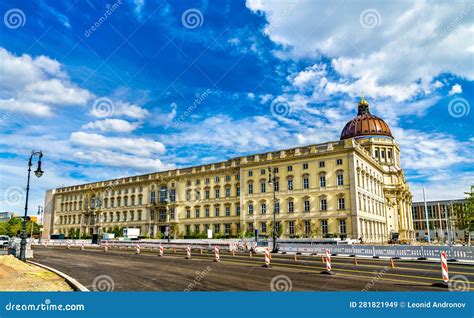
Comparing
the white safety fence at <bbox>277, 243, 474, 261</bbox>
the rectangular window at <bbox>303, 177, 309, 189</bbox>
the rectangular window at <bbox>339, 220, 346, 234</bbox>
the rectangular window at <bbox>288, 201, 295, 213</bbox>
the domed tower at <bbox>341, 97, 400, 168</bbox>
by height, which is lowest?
the white safety fence at <bbox>277, 243, 474, 261</bbox>

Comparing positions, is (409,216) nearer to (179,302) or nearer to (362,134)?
(362,134)

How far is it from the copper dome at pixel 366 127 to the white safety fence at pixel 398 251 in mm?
51746

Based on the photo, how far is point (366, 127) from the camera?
269ft

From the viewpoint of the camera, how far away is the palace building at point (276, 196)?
181 ft

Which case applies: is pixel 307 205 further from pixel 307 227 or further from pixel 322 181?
pixel 322 181

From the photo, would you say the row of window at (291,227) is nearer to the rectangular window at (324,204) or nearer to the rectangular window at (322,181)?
the rectangular window at (324,204)

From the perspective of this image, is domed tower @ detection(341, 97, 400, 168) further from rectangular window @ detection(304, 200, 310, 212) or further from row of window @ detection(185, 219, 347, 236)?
row of window @ detection(185, 219, 347, 236)

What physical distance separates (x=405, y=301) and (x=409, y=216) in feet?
299

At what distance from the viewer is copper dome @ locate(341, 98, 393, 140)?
8162 cm

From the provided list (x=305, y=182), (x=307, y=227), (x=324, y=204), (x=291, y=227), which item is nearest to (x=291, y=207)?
(x=291, y=227)

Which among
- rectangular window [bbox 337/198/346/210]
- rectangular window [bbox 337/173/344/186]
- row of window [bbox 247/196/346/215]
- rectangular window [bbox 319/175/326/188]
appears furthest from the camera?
rectangular window [bbox 319/175/326/188]

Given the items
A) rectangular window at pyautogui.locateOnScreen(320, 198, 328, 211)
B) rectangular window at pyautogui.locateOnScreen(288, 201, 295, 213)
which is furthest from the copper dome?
rectangular window at pyautogui.locateOnScreen(288, 201, 295, 213)

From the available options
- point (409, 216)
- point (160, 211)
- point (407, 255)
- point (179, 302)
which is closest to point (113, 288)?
point (179, 302)

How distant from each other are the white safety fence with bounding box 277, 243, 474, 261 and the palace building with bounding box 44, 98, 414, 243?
5.68m
